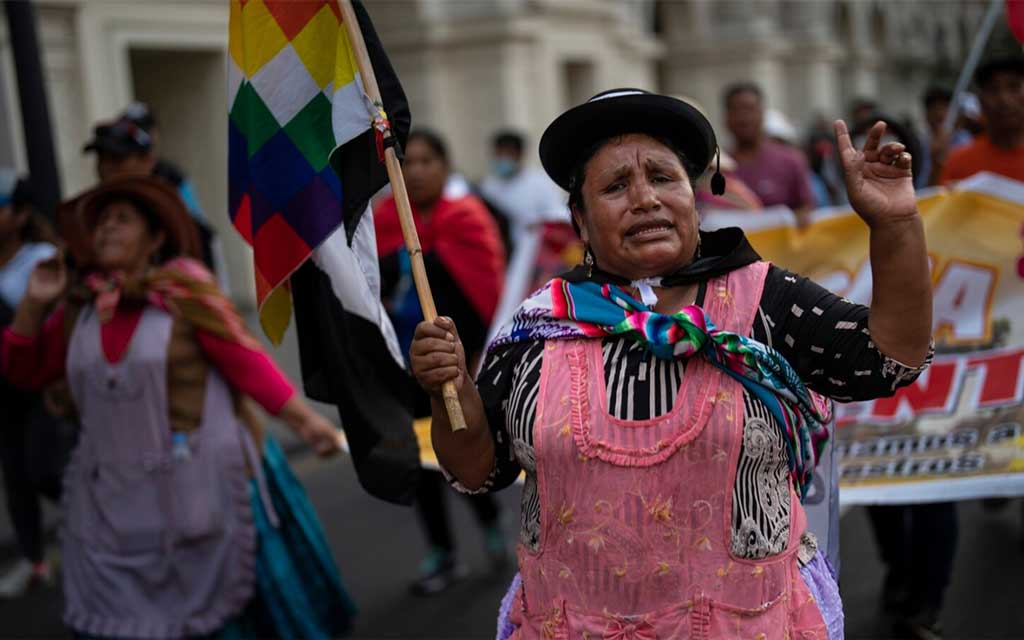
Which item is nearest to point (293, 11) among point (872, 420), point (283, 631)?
point (283, 631)

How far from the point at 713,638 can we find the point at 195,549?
2427 mm

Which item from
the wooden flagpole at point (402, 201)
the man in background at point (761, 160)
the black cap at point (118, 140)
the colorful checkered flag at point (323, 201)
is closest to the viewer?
the wooden flagpole at point (402, 201)

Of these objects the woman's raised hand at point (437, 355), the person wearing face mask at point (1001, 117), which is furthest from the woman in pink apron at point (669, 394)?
the person wearing face mask at point (1001, 117)

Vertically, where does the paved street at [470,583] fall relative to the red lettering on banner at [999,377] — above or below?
below

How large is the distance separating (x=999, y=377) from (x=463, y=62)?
1486 centimetres

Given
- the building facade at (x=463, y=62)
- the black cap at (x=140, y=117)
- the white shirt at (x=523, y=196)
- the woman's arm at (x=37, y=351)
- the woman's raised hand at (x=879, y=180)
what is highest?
the building facade at (x=463, y=62)

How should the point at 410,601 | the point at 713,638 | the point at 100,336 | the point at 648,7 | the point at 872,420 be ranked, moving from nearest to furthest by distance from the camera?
the point at 713,638, the point at 100,336, the point at 872,420, the point at 410,601, the point at 648,7

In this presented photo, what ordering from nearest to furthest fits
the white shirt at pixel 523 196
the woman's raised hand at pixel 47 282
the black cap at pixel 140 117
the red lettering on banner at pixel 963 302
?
the woman's raised hand at pixel 47 282
the red lettering on banner at pixel 963 302
the black cap at pixel 140 117
the white shirt at pixel 523 196

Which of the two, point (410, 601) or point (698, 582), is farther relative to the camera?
point (410, 601)

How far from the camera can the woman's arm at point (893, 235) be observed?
87.4 inches

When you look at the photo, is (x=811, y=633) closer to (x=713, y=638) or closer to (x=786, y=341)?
(x=713, y=638)

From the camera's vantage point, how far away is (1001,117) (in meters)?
5.25

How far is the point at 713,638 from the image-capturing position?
239cm

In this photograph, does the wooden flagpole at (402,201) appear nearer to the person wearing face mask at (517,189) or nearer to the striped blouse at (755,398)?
the striped blouse at (755,398)
